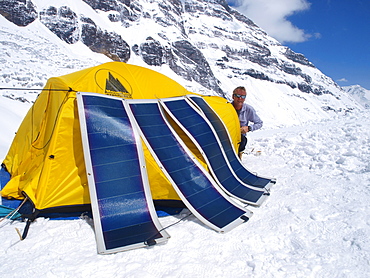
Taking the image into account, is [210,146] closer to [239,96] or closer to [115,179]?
[115,179]

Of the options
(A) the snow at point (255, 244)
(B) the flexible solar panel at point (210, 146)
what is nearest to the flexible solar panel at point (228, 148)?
(B) the flexible solar panel at point (210, 146)

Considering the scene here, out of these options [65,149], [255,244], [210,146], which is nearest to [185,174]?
[210,146]

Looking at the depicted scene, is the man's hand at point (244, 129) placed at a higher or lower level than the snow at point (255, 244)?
higher

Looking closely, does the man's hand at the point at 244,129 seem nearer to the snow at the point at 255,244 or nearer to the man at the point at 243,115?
the man at the point at 243,115

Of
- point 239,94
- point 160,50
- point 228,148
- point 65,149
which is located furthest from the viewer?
point 160,50

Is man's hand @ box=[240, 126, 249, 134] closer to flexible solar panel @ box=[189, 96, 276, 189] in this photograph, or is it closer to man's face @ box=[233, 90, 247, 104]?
man's face @ box=[233, 90, 247, 104]

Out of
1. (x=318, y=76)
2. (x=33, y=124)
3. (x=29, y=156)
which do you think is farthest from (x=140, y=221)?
(x=318, y=76)

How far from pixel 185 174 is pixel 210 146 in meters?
0.90

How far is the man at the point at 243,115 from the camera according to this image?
5.94 meters

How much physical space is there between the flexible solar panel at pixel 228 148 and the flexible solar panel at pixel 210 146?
0.22m

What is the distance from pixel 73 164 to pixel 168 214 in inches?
59.7

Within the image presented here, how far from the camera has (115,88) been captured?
13.4 ft

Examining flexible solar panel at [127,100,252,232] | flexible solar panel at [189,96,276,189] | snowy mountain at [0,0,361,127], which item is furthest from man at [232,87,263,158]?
snowy mountain at [0,0,361,127]

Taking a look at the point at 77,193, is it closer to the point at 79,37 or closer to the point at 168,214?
the point at 168,214
